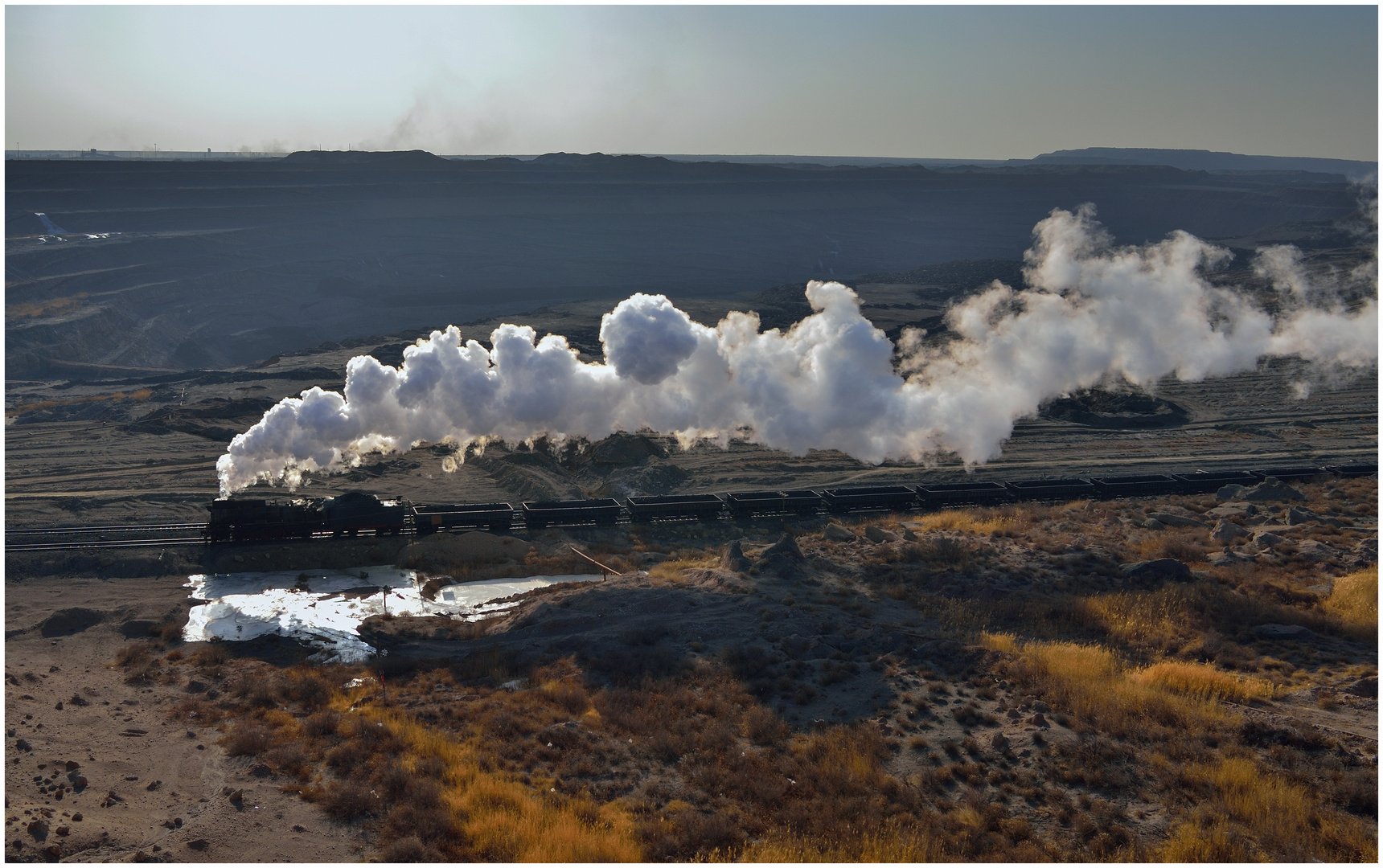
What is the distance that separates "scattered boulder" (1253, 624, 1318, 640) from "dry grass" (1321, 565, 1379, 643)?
110 cm

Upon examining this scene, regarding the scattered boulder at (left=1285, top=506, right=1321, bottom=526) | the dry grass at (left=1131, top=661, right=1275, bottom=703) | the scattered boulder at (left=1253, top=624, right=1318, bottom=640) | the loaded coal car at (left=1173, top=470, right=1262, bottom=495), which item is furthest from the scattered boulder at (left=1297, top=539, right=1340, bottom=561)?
the loaded coal car at (left=1173, top=470, right=1262, bottom=495)

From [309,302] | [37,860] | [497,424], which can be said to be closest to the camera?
[37,860]

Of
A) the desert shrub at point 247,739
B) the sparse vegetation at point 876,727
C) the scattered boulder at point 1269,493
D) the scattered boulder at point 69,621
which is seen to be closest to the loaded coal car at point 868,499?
the sparse vegetation at point 876,727

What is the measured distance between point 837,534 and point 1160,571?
11.2m

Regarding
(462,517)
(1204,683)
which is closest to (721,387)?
(462,517)

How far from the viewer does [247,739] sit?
1934 centimetres

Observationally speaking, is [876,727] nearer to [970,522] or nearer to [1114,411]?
[970,522]

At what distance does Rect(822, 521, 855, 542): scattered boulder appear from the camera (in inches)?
1342

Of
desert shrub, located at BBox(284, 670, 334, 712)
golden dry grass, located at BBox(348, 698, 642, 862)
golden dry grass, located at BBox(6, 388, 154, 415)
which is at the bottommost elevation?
desert shrub, located at BBox(284, 670, 334, 712)

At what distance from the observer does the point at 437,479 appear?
142ft

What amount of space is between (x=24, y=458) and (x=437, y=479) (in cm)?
2228

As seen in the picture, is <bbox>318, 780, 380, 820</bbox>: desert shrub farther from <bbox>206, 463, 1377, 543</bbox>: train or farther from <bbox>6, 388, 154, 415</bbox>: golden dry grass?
<bbox>6, 388, 154, 415</bbox>: golden dry grass

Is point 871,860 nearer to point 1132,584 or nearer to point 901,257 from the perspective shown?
point 1132,584

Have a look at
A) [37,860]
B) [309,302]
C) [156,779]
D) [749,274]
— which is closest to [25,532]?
[156,779]
